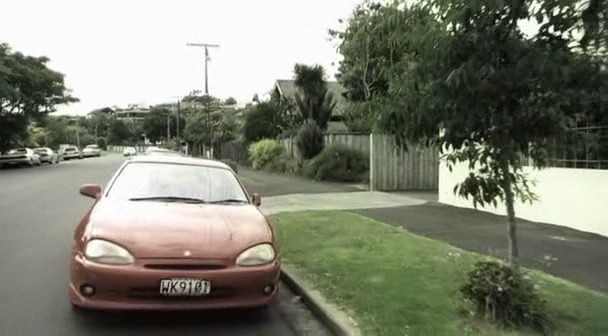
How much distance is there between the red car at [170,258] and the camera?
5051 mm

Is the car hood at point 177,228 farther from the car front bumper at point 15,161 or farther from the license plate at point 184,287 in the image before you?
the car front bumper at point 15,161

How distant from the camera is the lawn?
16.6ft

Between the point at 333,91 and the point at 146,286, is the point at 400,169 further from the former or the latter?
the point at 333,91

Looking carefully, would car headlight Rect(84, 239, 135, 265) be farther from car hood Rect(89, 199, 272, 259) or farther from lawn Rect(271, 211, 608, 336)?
lawn Rect(271, 211, 608, 336)

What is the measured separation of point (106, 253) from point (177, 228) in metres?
0.61

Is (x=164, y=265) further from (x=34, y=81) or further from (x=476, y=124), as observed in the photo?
(x=34, y=81)

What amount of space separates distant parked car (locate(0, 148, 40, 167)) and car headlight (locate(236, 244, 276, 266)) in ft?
132

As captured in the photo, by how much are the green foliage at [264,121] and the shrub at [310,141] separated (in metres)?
11.0

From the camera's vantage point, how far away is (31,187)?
2164cm

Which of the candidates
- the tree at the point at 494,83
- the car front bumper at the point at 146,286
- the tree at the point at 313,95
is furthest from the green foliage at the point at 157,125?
the tree at the point at 494,83

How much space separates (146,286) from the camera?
5016mm

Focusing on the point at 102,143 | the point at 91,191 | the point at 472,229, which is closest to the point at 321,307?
the point at 91,191

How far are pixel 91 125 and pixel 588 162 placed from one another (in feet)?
457

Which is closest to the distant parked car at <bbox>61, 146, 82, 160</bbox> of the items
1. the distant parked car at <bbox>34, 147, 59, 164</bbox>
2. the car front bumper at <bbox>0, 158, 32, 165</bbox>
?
the distant parked car at <bbox>34, 147, 59, 164</bbox>
